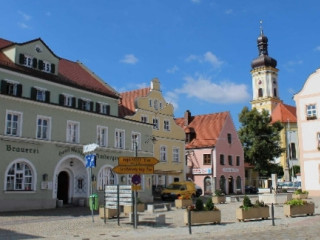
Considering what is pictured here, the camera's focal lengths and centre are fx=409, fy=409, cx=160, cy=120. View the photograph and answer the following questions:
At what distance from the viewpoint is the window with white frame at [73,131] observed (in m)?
29.2

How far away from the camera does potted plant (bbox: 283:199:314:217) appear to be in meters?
19.6

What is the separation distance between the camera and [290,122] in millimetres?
81500

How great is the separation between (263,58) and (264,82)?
19.1 feet

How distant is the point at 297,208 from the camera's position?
19.8m

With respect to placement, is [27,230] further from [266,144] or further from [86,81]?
[266,144]

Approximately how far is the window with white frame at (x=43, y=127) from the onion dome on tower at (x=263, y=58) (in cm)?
7765

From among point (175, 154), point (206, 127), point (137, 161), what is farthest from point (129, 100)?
point (137, 161)

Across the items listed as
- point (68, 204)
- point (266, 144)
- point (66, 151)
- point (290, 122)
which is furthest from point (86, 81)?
point (290, 122)

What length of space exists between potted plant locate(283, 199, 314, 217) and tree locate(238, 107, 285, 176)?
38268mm

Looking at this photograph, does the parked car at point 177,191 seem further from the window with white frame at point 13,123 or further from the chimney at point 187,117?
the chimney at point 187,117

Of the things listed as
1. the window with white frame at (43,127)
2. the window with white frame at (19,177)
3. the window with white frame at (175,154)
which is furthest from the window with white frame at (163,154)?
the window with white frame at (19,177)

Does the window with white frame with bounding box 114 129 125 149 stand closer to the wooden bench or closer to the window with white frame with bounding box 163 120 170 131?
the wooden bench

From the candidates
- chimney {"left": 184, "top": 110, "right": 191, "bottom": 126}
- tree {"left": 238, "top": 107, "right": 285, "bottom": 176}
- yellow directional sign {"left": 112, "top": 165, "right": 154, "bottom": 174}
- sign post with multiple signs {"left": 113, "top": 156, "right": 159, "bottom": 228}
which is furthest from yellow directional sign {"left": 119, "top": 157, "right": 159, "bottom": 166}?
tree {"left": 238, "top": 107, "right": 285, "bottom": 176}

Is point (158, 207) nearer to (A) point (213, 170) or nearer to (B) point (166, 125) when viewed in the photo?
(B) point (166, 125)
